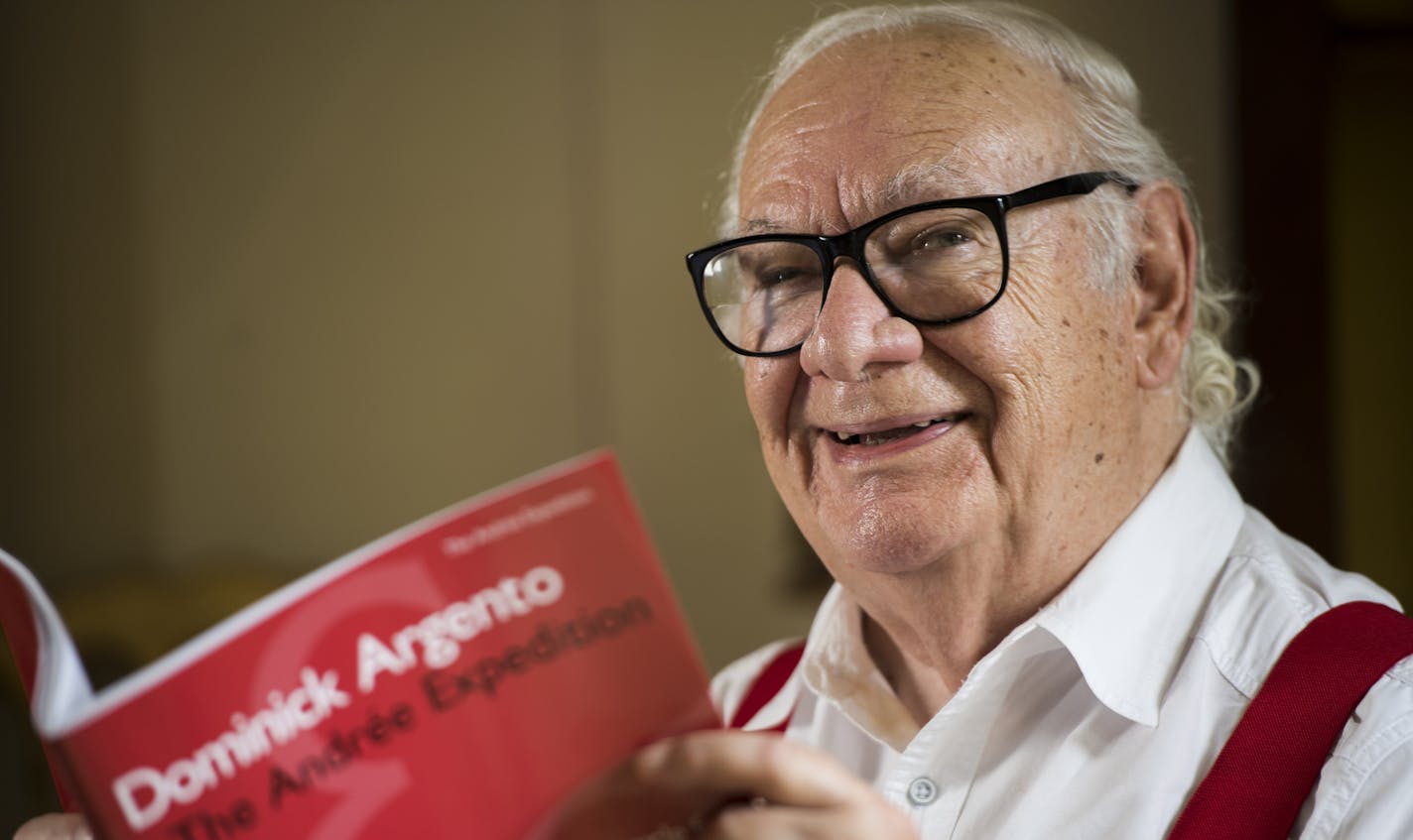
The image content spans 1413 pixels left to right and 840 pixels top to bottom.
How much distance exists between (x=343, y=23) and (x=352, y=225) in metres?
0.48

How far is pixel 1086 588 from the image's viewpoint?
0.88m

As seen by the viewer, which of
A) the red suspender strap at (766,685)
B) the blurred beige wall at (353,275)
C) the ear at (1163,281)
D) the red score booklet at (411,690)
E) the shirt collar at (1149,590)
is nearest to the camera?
the red score booklet at (411,690)

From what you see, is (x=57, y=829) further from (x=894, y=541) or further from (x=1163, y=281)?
(x=1163, y=281)

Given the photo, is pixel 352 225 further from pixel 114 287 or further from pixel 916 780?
pixel 916 780

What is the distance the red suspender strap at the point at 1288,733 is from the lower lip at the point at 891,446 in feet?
0.94

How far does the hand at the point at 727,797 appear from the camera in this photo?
1.88 feet

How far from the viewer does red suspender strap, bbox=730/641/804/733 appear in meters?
1.13

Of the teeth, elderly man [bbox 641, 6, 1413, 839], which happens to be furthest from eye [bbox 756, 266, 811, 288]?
the teeth

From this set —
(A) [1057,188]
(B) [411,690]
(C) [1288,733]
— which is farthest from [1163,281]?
(B) [411,690]

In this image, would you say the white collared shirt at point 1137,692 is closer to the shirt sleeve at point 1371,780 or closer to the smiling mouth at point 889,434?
the shirt sleeve at point 1371,780

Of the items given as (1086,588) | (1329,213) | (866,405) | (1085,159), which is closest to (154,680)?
(866,405)

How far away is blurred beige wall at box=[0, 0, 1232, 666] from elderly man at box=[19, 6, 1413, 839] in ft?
5.14

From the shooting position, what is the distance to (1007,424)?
847 millimetres

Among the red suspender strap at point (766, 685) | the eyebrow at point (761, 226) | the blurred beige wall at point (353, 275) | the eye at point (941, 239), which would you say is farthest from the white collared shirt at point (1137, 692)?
the blurred beige wall at point (353, 275)
